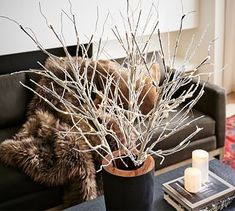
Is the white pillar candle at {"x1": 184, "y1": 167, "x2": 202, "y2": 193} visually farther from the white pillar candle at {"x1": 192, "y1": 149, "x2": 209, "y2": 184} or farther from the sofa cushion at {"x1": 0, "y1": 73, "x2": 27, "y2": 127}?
the sofa cushion at {"x1": 0, "y1": 73, "x2": 27, "y2": 127}

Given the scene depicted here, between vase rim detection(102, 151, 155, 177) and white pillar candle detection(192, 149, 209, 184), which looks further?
white pillar candle detection(192, 149, 209, 184)

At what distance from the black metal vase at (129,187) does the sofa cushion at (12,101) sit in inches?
46.3

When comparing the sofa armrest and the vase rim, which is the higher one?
the vase rim

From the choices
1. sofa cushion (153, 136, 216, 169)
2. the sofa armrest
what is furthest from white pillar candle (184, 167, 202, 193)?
the sofa armrest

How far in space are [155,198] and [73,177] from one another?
49cm

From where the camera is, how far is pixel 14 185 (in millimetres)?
1769

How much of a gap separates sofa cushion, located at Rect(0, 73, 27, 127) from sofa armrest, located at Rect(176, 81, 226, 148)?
113cm

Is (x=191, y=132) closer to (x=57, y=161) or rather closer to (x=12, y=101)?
(x=57, y=161)

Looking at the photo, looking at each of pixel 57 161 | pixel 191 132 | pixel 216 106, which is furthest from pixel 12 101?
pixel 216 106

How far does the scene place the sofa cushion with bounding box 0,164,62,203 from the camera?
1761mm

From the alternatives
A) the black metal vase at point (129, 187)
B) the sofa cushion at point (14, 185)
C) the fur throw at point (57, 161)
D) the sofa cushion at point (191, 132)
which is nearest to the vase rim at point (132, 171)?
the black metal vase at point (129, 187)

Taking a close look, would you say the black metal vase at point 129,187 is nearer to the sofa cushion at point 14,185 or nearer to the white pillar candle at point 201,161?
the white pillar candle at point 201,161

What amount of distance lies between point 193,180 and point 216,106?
93 cm

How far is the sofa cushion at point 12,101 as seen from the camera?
2223 mm
